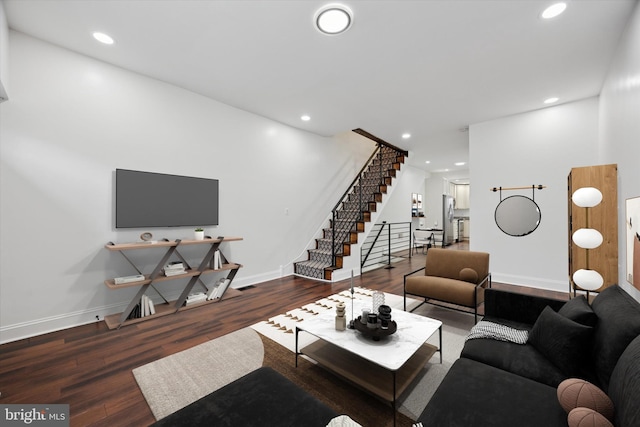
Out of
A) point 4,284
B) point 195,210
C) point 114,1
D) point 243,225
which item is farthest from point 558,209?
point 4,284

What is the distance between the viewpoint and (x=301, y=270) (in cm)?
545

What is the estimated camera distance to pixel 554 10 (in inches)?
90.8

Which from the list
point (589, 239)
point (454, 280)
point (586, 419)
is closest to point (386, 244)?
point (454, 280)

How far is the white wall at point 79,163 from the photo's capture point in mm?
2686

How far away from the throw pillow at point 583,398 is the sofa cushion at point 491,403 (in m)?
0.08

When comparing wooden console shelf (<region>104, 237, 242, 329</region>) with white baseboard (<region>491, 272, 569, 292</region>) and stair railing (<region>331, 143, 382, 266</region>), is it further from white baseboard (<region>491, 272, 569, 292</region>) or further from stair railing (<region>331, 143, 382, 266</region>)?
white baseboard (<region>491, 272, 569, 292</region>)

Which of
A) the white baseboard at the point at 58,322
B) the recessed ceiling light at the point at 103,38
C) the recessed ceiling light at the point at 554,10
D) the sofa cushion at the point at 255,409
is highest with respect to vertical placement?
the recessed ceiling light at the point at 103,38

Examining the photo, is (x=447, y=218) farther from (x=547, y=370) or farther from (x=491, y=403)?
(x=491, y=403)

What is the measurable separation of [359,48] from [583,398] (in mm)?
3184

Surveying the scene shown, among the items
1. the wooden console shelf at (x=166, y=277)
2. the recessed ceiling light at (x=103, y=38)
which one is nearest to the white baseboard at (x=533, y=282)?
the wooden console shelf at (x=166, y=277)

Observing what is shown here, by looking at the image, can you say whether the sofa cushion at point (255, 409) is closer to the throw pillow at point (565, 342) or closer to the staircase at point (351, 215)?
the throw pillow at point (565, 342)

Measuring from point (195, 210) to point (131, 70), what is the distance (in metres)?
1.97

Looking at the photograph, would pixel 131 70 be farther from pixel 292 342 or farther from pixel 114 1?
pixel 292 342

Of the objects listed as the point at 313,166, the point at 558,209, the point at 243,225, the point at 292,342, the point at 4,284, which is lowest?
the point at 292,342
